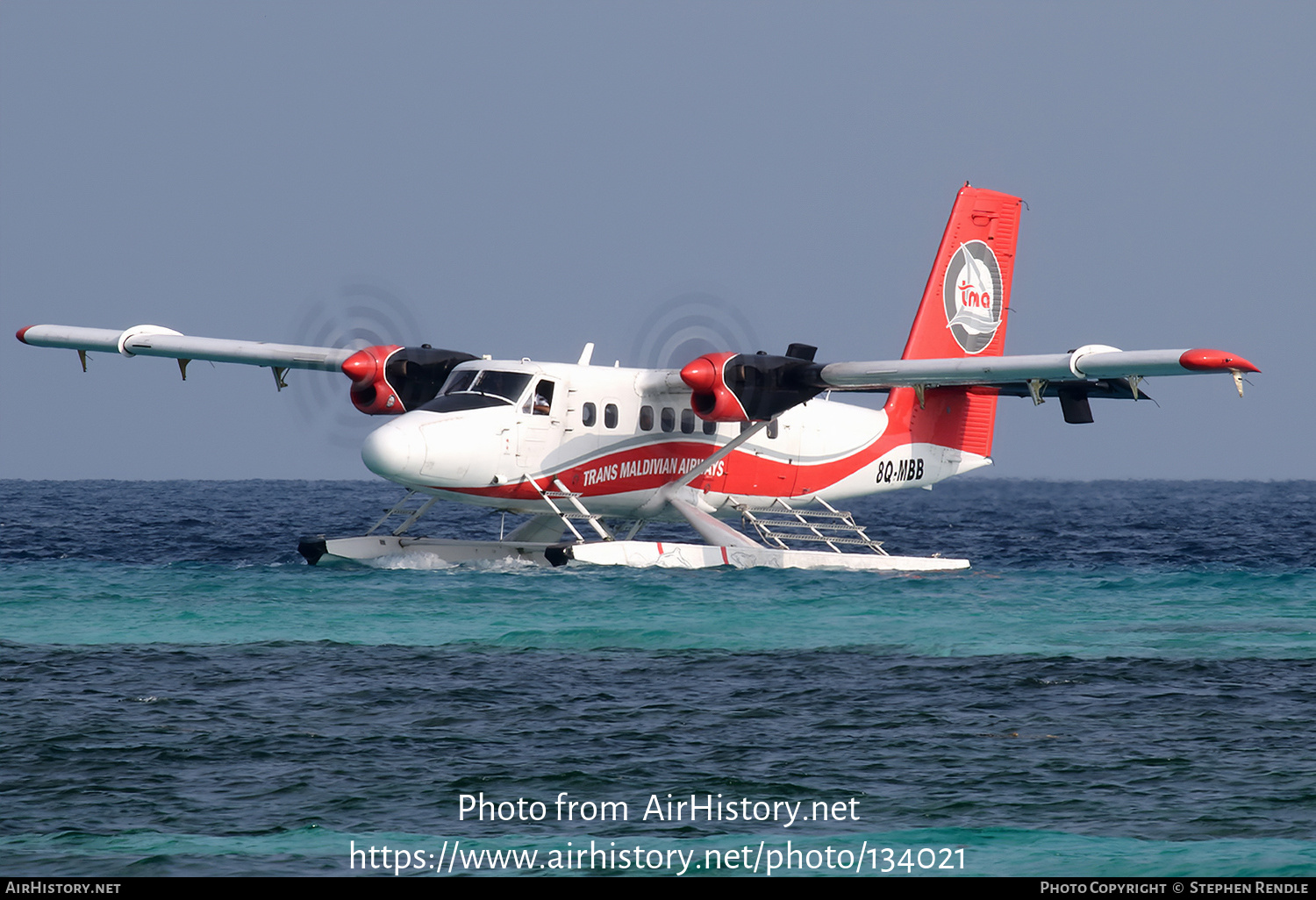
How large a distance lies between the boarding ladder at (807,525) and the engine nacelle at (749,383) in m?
2.95

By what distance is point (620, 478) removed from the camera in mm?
22234

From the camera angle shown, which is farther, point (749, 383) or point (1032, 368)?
point (749, 383)

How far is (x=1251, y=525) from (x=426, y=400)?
3136cm

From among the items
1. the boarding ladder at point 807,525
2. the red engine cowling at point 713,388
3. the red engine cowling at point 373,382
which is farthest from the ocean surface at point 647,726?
the red engine cowling at point 373,382

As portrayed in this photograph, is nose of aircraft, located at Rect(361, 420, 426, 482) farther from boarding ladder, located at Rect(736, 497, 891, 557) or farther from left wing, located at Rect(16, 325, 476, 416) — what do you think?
boarding ladder, located at Rect(736, 497, 891, 557)

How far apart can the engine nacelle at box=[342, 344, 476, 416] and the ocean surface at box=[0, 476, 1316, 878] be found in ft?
11.8

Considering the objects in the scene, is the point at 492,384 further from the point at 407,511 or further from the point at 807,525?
the point at 807,525

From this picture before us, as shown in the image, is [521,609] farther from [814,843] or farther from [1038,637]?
[814,843]

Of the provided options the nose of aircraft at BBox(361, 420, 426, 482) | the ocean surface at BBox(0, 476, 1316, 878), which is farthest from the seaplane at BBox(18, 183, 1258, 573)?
the ocean surface at BBox(0, 476, 1316, 878)

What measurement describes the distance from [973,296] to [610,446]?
880 cm

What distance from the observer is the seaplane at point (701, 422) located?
66.4 ft

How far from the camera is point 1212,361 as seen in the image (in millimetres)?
17000

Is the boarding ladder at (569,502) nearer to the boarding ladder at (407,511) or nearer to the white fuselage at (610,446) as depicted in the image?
the white fuselage at (610,446)

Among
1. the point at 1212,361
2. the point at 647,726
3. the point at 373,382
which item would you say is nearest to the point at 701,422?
the point at 373,382
